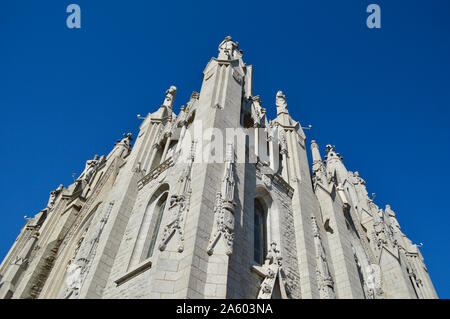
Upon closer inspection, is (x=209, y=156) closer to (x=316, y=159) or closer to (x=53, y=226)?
(x=316, y=159)

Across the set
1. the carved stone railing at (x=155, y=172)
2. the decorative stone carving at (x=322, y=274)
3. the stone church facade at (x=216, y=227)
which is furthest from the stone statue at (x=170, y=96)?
the decorative stone carving at (x=322, y=274)

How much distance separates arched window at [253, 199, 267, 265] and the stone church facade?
0.16 feet

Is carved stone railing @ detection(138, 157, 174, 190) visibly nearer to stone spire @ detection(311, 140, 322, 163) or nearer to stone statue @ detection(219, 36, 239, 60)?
stone statue @ detection(219, 36, 239, 60)

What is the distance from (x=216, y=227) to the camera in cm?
1089

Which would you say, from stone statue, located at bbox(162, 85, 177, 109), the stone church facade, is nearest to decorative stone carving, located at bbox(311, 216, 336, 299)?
the stone church facade

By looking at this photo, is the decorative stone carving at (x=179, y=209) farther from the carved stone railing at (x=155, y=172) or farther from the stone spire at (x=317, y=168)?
the stone spire at (x=317, y=168)

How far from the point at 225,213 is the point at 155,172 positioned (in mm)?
Result: 6537

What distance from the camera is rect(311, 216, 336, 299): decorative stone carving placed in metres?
13.3

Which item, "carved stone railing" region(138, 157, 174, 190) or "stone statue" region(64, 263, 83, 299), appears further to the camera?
"carved stone railing" region(138, 157, 174, 190)

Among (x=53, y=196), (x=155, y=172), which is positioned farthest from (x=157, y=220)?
(x=53, y=196)

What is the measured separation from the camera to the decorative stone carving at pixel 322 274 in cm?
1328

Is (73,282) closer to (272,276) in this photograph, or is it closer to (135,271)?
(135,271)

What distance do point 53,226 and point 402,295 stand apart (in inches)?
753
